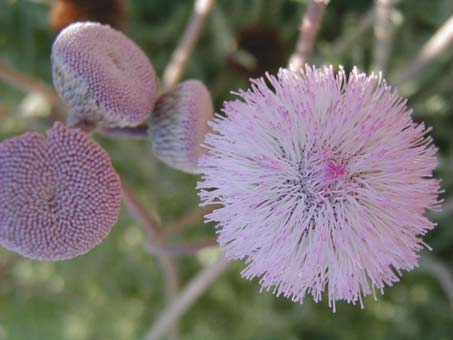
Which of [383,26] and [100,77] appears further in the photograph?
[383,26]

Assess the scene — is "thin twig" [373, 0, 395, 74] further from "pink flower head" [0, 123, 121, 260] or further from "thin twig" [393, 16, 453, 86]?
"pink flower head" [0, 123, 121, 260]

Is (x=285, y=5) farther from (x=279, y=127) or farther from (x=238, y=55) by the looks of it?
(x=279, y=127)

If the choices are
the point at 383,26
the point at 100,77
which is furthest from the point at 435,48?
the point at 100,77

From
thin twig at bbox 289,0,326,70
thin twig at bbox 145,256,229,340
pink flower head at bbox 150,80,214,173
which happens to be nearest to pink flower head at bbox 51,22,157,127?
pink flower head at bbox 150,80,214,173

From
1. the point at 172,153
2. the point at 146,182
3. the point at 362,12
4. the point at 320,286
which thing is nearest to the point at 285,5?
the point at 362,12

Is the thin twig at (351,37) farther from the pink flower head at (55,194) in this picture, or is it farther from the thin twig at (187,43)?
the pink flower head at (55,194)

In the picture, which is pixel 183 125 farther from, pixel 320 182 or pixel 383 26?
pixel 383 26
